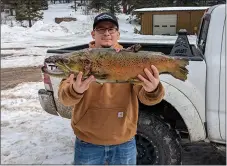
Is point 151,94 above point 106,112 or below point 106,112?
above

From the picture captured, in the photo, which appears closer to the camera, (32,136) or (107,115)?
(107,115)

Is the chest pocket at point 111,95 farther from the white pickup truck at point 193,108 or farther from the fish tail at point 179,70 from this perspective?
the white pickup truck at point 193,108

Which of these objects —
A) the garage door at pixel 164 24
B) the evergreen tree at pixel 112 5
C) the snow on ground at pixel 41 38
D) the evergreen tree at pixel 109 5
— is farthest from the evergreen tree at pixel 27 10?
the garage door at pixel 164 24

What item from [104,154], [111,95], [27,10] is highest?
[27,10]

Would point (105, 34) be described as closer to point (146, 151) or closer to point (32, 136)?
point (146, 151)

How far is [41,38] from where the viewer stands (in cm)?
2333

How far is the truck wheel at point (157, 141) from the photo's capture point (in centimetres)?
370

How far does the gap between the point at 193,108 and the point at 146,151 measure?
0.68m

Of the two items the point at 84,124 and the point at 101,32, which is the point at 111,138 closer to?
the point at 84,124

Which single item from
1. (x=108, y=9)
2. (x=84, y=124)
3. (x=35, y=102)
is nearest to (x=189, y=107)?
(x=84, y=124)

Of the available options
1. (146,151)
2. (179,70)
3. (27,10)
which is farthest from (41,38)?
(179,70)

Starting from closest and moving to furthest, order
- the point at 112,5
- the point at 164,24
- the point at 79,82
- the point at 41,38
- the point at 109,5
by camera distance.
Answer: the point at 79,82 → the point at 41,38 → the point at 164,24 → the point at 112,5 → the point at 109,5

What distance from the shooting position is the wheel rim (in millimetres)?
3760

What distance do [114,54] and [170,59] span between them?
0.35m
